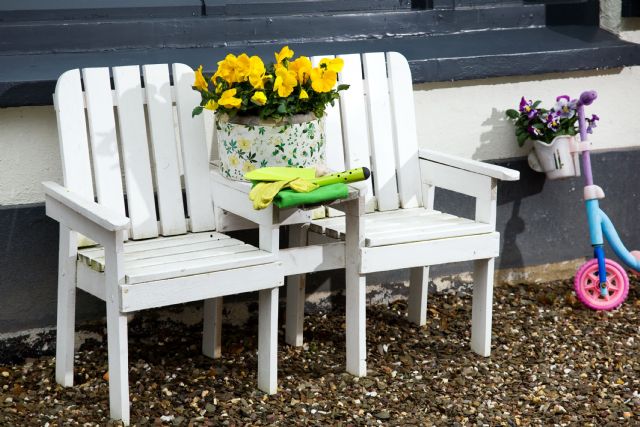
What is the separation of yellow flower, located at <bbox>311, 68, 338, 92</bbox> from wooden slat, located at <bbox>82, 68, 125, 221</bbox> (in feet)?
2.29

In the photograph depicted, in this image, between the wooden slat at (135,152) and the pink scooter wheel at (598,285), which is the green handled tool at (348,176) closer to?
the wooden slat at (135,152)

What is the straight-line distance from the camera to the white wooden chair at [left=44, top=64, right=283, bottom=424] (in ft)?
11.3

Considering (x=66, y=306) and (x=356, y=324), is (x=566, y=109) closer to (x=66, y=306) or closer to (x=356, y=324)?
(x=356, y=324)

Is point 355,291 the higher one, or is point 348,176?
point 348,176

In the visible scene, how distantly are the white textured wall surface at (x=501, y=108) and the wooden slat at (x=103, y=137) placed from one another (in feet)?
4.42

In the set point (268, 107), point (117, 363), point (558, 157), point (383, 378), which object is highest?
point (268, 107)

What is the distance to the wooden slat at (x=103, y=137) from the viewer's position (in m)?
3.79

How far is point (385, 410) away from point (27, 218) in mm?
1421

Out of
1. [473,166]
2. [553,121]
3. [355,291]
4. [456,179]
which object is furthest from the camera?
[553,121]

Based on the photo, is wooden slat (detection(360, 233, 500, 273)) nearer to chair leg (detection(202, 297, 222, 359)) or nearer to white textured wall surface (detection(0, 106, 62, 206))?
chair leg (detection(202, 297, 222, 359))

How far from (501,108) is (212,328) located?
62.7 inches

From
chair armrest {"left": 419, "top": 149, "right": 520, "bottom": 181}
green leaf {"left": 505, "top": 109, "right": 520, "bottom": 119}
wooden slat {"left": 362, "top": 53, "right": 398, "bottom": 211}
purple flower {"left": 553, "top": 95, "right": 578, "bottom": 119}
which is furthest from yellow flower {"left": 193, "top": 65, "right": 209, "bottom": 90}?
purple flower {"left": 553, "top": 95, "right": 578, "bottom": 119}

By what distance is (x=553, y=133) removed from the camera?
15.2 ft

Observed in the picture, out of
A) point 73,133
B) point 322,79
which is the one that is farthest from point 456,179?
point 73,133
